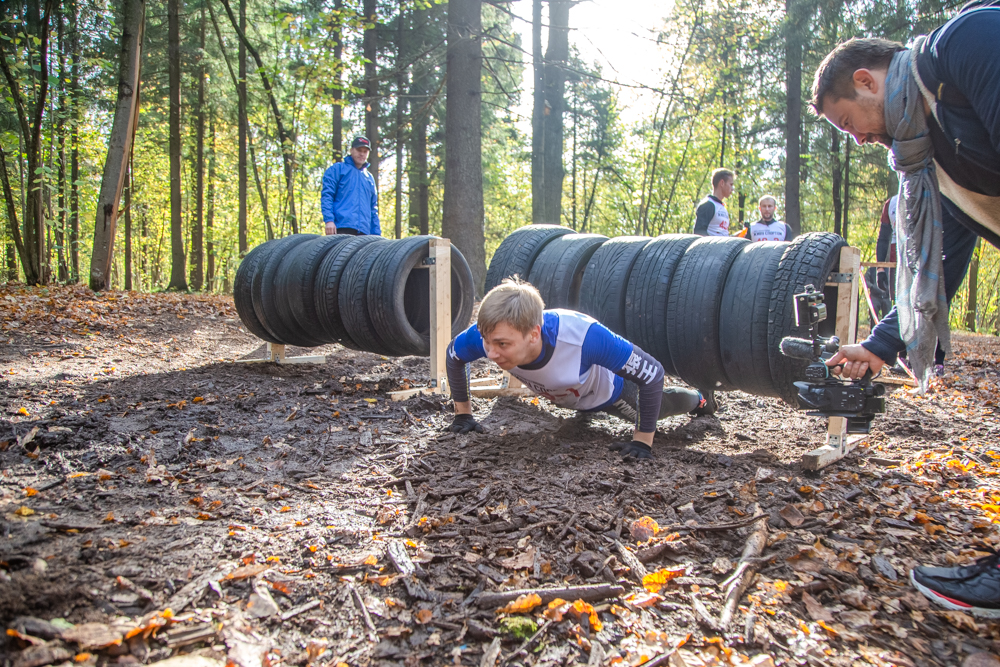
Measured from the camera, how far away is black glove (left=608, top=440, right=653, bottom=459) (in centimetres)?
370

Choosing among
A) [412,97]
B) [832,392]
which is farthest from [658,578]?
[412,97]

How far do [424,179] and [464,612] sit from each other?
16.9 metres

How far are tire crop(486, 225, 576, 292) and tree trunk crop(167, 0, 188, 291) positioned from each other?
11136mm

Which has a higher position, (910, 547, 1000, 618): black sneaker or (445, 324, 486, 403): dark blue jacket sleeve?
(445, 324, 486, 403): dark blue jacket sleeve

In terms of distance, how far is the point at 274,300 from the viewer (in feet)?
21.2

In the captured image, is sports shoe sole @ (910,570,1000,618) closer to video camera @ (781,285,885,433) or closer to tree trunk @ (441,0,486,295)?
video camera @ (781,285,885,433)

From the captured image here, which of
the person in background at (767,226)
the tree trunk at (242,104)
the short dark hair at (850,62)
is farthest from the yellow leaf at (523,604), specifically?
the tree trunk at (242,104)

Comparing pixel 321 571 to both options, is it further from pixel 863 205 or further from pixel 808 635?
pixel 863 205

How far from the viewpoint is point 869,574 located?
245 cm

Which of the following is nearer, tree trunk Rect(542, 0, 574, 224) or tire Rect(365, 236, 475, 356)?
tire Rect(365, 236, 475, 356)

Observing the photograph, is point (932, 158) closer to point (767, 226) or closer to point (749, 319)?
point (749, 319)

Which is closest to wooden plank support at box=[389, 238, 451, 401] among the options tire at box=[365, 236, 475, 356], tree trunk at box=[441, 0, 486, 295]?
tire at box=[365, 236, 475, 356]

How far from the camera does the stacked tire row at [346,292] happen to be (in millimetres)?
5555

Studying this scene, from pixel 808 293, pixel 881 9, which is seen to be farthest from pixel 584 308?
pixel 881 9
